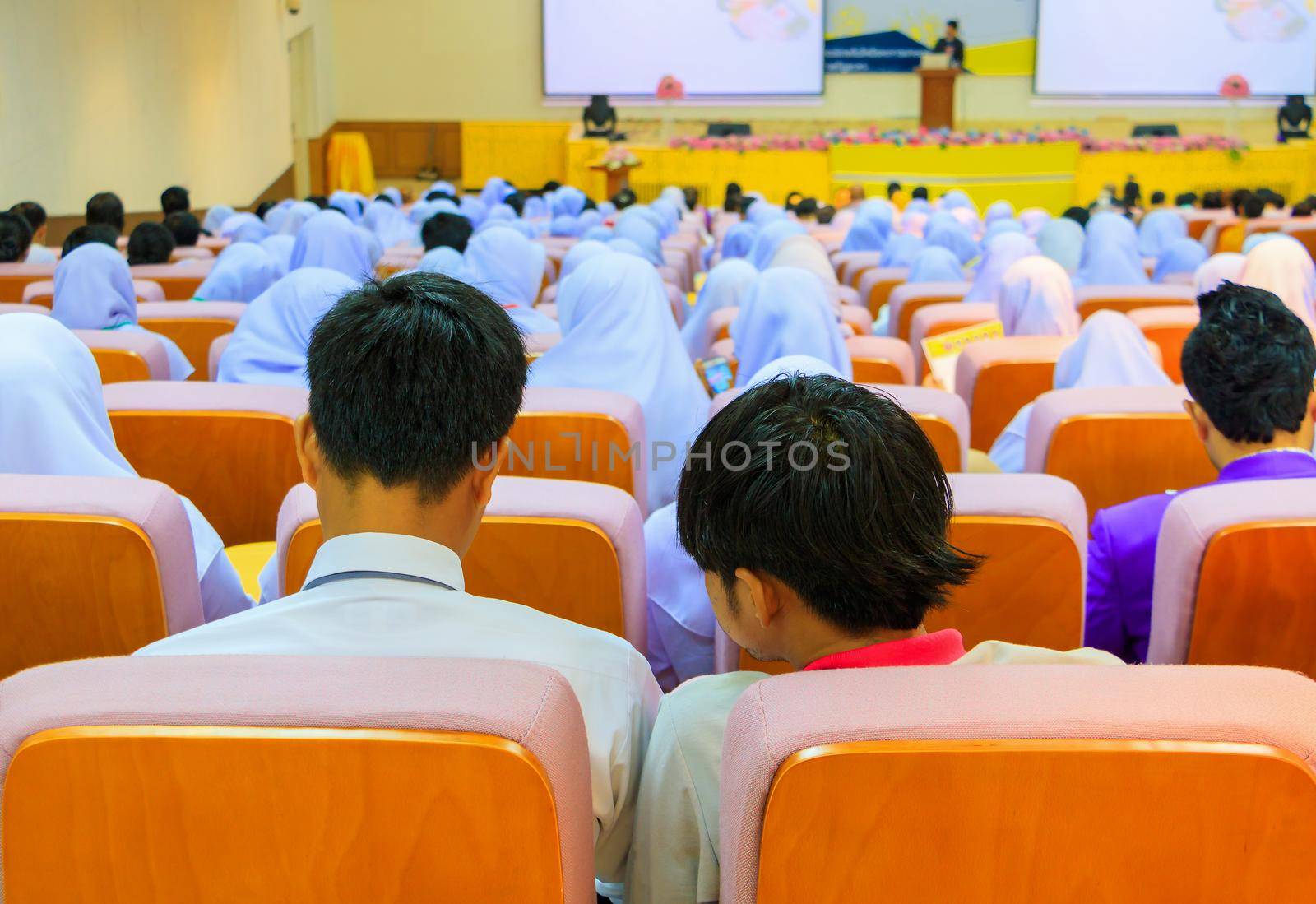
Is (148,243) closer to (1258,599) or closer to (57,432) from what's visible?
(57,432)

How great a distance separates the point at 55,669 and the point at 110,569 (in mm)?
606

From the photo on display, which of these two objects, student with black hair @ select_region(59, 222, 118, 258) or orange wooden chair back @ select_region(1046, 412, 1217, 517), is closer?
orange wooden chair back @ select_region(1046, 412, 1217, 517)

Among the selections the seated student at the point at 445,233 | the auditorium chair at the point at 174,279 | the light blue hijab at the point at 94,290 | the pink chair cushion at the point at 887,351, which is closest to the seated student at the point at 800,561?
the pink chair cushion at the point at 887,351

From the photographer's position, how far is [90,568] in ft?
5.03

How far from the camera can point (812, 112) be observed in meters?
16.7

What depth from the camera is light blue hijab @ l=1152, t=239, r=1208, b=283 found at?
691cm

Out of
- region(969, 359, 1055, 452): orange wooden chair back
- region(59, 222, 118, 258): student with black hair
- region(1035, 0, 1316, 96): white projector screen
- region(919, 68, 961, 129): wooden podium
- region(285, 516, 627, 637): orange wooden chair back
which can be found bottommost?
region(969, 359, 1055, 452): orange wooden chair back

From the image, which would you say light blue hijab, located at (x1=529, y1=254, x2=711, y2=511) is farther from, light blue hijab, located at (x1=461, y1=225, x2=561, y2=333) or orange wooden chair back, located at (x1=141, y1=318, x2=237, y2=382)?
light blue hijab, located at (x1=461, y1=225, x2=561, y2=333)

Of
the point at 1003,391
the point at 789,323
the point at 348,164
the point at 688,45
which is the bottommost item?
the point at 1003,391

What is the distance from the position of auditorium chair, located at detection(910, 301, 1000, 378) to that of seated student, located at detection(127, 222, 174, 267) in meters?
3.73

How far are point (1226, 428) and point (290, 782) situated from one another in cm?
167

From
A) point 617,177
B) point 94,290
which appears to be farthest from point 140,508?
point 617,177

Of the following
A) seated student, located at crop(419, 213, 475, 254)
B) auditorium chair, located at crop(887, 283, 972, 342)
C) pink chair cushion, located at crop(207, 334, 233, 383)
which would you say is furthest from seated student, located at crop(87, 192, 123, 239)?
auditorium chair, located at crop(887, 283, 972, 342)

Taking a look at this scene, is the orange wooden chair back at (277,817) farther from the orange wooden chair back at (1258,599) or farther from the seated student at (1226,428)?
the seated student at (1226,428)
